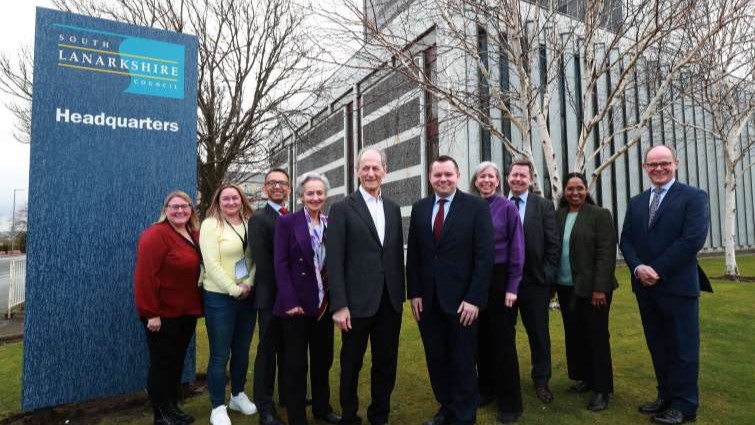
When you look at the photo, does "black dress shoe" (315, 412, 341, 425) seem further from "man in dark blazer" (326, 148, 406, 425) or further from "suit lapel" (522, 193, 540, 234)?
"suit lapel" (522, 193, 540, 234)

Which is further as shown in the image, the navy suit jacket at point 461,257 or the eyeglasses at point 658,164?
the eyeglasses at point 658,164

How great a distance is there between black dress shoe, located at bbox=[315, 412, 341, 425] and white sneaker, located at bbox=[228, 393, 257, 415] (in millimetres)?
611

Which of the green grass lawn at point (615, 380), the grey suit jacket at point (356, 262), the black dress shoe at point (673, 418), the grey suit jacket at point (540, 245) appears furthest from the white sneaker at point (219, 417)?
the black dress shoe at point (673, 418)

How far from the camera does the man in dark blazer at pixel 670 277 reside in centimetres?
322

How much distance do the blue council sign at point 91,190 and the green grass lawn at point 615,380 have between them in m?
0.61

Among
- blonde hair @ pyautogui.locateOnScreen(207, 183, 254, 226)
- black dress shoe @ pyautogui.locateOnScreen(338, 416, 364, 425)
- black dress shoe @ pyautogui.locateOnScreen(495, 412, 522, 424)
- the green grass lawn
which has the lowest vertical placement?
the green grass lawn

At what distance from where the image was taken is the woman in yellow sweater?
3.41 m

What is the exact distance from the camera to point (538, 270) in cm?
366

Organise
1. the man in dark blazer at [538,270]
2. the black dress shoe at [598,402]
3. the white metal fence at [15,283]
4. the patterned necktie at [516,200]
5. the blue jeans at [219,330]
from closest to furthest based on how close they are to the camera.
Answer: the blue jeans at [219,330] → the black dress shoe at [598,402] → the man in dark blazer at [538,270] → the patterned necktie at [516,200] → the white metal fence at [15,283]

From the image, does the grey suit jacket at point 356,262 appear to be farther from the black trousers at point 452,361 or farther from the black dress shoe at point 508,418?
the black dress shoe at point 508,418

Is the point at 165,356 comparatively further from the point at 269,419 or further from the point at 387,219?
the point at 387,219

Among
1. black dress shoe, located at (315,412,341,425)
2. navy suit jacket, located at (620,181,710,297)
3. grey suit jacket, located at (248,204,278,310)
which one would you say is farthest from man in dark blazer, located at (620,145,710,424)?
grey suit jacket, located at (248,204,278,310)

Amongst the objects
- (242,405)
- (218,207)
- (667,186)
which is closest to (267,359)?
(242,405)

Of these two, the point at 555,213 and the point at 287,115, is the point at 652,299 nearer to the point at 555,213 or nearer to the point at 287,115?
the point at 555,213
